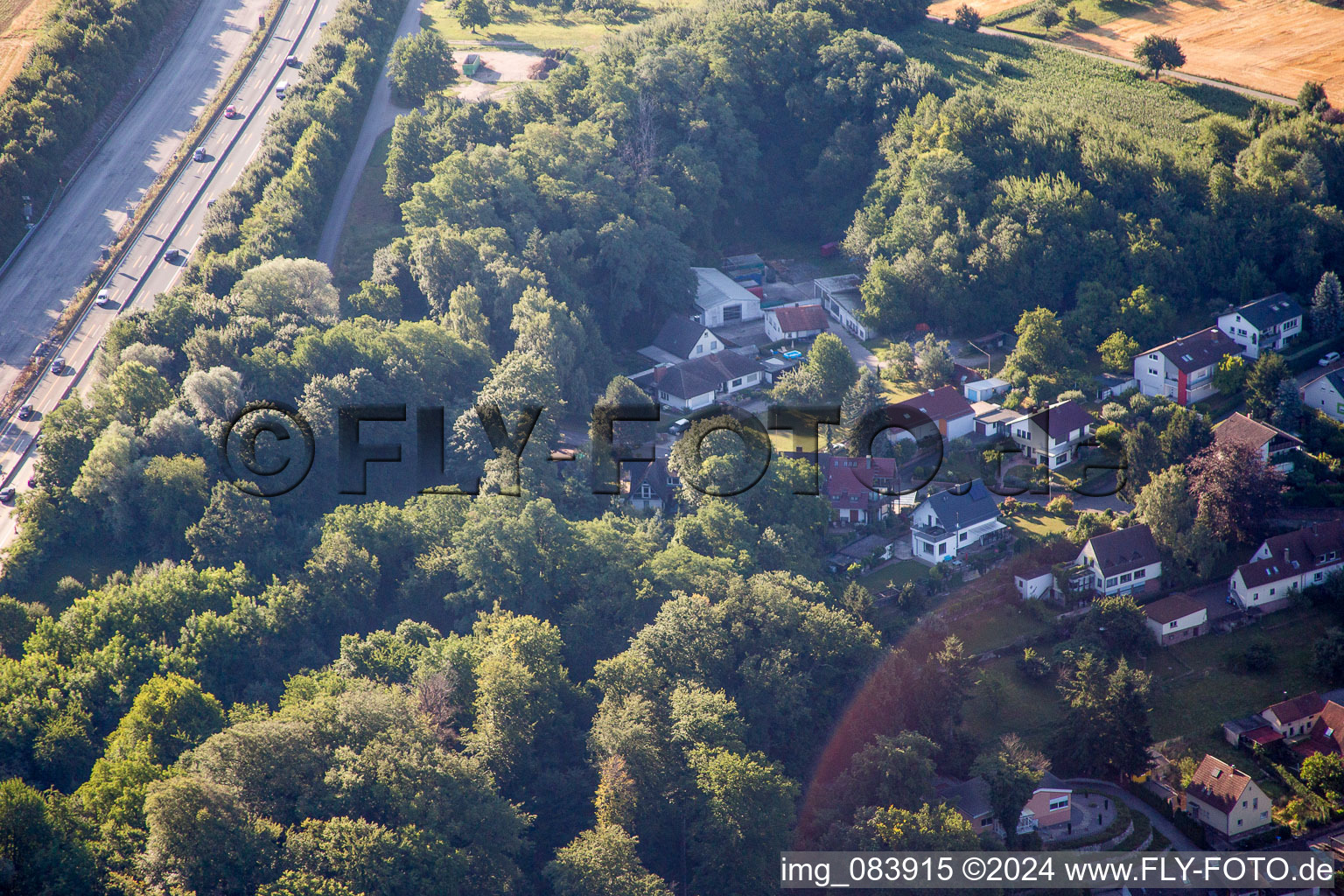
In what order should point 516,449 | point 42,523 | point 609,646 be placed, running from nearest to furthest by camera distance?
point 609,646 → point 42,523 → point 516,449

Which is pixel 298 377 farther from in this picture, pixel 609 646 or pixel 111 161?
pixel 111 161

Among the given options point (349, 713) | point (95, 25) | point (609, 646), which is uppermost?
point (95, 25)

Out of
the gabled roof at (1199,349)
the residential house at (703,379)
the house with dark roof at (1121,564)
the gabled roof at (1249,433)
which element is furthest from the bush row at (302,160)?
the gabled roof at (1249,433)

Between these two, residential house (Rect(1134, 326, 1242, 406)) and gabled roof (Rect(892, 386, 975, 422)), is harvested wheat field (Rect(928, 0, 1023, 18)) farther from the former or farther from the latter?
gabled roof (Rect(892, 386, 975, 422))

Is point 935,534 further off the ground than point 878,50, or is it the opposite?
point 878,50

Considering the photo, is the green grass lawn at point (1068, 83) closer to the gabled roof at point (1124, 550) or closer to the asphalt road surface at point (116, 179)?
the gabled roof at point (1124, 550)

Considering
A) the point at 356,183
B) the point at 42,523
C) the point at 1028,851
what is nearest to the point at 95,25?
the point at 356,183
